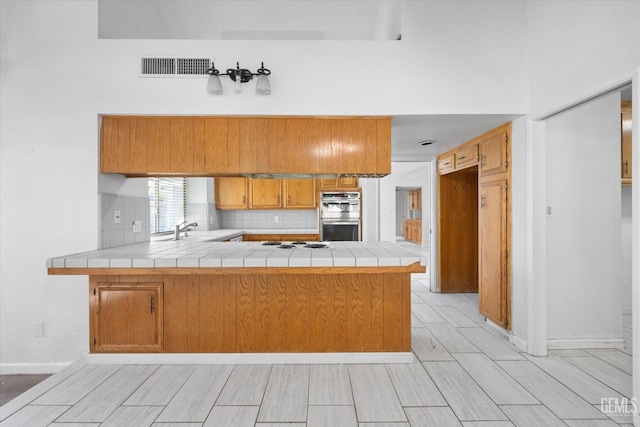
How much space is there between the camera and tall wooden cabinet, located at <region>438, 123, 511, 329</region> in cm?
304

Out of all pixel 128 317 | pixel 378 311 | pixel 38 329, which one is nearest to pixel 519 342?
pixel 378 311

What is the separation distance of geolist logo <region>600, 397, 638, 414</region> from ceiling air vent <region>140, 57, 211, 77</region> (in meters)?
3.67

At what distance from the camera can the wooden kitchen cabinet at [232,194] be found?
5562 millimetres

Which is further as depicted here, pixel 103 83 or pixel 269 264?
pixel 103 83

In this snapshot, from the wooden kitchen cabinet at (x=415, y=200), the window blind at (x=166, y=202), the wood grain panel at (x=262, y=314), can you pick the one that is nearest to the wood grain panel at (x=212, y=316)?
the wood grain panel at (x=262, y=314)

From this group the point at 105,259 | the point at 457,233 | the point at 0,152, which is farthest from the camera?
the point at 457,233

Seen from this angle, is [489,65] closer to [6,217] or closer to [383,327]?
[383,327]

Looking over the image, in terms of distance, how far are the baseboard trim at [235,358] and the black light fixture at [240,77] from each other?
6.99 ft

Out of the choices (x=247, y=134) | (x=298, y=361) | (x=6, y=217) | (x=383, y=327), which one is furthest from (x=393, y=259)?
(x=6, y=217)

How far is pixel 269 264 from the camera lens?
2281 millimetres

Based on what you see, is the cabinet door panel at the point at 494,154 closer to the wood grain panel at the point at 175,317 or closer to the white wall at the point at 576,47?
the white wall at the point at 576,47

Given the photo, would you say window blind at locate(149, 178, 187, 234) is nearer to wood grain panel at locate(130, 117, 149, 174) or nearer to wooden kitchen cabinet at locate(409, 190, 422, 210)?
wood grain panel at locate(130, 117, 149, 174)

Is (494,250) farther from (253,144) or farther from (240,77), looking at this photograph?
(240,77)

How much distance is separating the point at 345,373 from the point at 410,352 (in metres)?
0.56
